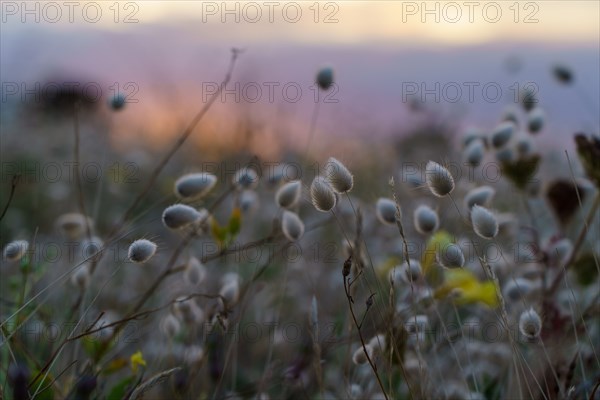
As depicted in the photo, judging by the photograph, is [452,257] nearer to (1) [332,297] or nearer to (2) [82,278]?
(2) [82,278]

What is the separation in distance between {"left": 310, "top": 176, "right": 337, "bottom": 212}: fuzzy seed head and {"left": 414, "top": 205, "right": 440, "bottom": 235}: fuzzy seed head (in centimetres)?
25

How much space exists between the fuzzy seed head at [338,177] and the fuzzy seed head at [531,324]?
13.0 inches

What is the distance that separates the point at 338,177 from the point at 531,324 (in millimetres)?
365

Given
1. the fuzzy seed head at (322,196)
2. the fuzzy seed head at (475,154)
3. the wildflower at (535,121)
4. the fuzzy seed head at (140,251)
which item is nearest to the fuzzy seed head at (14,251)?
the fuzzy seed head at (140,251)

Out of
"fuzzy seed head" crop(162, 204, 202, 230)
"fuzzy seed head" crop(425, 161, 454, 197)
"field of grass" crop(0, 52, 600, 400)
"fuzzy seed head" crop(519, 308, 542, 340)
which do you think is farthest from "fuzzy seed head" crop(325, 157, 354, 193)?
"fuzzy seed head" crop(519, 308, 542, 340)

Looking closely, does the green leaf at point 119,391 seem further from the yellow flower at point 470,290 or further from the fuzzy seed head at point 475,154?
the fuzzy seed head at point 475,154

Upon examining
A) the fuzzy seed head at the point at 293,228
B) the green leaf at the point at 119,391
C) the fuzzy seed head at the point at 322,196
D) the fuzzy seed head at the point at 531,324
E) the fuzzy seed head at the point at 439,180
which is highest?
the fuzzy seed head at the point at 439,180

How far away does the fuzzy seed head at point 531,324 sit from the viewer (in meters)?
1.29

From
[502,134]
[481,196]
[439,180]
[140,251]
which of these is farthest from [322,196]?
[502,134]

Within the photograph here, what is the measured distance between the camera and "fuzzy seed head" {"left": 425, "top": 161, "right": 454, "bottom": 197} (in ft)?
4.29

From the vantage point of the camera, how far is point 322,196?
4.26ft

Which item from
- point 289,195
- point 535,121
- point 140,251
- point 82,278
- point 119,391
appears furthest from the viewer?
point 535,121

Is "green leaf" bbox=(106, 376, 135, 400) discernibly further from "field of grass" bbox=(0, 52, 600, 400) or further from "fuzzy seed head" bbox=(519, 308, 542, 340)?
"fuzzy seed head" bbox=(519, 308, 542, 340)

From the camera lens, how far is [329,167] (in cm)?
132
